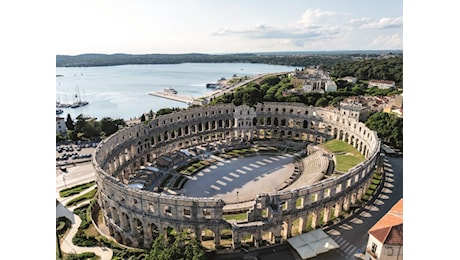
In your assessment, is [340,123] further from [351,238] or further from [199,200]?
[199,200]

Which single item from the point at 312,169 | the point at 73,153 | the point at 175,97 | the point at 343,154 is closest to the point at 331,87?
the point at 343,154

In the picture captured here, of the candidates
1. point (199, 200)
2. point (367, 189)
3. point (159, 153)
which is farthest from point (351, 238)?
point (159, 153)

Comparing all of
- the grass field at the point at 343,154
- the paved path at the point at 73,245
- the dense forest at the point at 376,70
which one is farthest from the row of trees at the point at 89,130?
the dense forest at the point at 376,70

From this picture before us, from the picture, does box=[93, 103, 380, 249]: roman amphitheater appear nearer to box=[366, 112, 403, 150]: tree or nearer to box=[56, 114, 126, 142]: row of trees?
box=[366, 112, 403, 150]: tree

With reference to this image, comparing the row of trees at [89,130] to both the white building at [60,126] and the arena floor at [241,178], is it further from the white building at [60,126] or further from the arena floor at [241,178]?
the arena floor at [241,178]

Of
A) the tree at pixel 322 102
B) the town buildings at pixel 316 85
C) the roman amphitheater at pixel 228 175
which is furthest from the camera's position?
the town buildings at pixel 316 85

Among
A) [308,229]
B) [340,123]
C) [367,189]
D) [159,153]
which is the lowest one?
[308,229]
